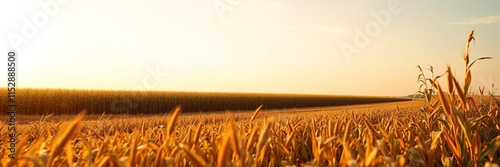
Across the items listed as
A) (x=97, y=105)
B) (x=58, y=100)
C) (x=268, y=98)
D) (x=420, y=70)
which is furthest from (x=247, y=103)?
(x=420, y=70)

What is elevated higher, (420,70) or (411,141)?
(420,70)

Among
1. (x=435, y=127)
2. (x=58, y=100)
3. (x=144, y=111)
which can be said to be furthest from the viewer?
(x=144, y=111)

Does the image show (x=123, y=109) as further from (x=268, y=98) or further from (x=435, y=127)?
(x=435, y=127)

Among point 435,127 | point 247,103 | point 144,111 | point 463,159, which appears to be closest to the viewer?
point 463,159

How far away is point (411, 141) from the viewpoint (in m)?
1.98

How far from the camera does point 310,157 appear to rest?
2.33 metres

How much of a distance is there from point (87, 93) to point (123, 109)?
7.82ft

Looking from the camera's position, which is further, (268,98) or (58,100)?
(268,98)

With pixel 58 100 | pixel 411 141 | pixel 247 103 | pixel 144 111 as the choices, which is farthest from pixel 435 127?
pixel 247 103

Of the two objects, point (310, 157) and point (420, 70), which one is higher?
point (420, 70)

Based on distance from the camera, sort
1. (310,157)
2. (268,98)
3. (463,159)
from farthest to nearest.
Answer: (268,98) → (310,157) → (463,159)

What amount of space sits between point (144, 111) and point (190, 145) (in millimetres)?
26808

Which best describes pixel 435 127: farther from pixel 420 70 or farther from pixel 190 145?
pixel 190 145

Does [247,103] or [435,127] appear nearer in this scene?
[435,127]
